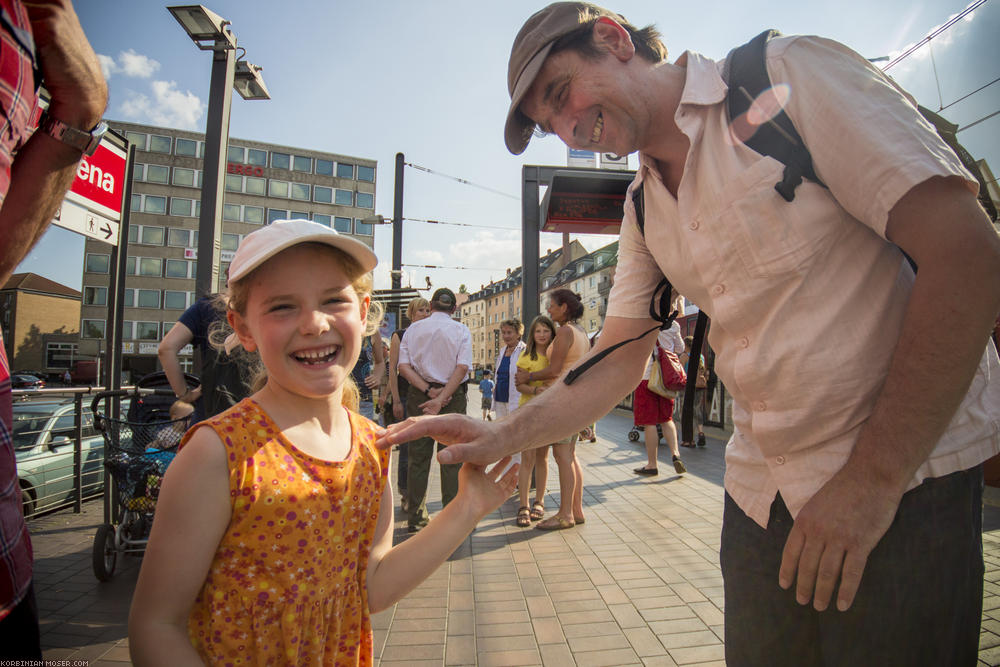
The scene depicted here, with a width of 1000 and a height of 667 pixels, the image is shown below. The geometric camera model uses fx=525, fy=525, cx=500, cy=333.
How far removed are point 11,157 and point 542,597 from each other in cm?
343

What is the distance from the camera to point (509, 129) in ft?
5.63

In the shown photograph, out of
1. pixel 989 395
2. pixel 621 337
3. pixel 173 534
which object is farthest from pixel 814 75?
pixel 173 534

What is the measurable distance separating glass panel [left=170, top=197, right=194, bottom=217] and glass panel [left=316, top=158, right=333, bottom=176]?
13.0 metres

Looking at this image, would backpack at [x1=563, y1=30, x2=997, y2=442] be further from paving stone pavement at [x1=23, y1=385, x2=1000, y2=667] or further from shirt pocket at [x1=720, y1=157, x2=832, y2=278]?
paving stone pavement at [x1=23, y1=385, x2=1000, y2=667]

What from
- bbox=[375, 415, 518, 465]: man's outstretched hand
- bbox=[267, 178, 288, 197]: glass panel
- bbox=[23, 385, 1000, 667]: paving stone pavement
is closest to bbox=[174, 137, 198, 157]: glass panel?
bbox=[267, 178, 288, 197]: glass panel

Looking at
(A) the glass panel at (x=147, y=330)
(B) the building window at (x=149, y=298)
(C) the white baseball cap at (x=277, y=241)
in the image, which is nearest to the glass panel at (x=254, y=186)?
(B) the building window at (x=149, y=298)

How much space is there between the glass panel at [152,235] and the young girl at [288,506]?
59.7 meters

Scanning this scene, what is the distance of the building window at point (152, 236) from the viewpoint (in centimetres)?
5044

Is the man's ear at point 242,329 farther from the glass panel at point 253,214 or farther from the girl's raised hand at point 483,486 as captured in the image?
the glass panel at point 253,214

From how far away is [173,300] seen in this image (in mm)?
50531

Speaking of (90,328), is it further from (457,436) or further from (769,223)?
(769,223)

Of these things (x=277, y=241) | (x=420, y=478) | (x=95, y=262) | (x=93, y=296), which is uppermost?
(x=95, y=262)

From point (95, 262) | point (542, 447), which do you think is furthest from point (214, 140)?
point (95, 262)

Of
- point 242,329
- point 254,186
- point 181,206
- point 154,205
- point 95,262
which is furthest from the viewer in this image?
point 254,186
